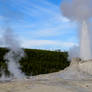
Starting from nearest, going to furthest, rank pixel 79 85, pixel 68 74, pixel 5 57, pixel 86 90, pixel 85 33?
pixel 86 90 < pixel 79 85 < pixel 68 74 < pixel 85 33 < pixel 5 57

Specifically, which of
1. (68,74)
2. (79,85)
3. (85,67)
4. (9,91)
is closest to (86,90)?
(79,85)

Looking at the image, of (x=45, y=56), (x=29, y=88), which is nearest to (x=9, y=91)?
(x=29, y=88)

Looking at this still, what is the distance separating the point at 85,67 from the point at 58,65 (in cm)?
693

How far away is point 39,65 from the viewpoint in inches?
690

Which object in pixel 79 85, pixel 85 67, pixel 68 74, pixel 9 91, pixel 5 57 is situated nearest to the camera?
pixel 9 91

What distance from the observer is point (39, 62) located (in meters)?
17.8

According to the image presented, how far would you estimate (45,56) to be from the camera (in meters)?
18.7

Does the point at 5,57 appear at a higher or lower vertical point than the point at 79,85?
higher

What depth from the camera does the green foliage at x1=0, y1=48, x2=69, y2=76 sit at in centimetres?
1692

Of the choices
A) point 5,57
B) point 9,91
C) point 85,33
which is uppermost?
point 85,33

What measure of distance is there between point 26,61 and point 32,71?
35.5 inches

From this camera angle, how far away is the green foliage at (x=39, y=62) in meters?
16.9

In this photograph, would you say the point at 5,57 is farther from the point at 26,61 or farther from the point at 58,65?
the point at 58,65

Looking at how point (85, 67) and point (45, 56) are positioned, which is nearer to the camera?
point (85, 67)
